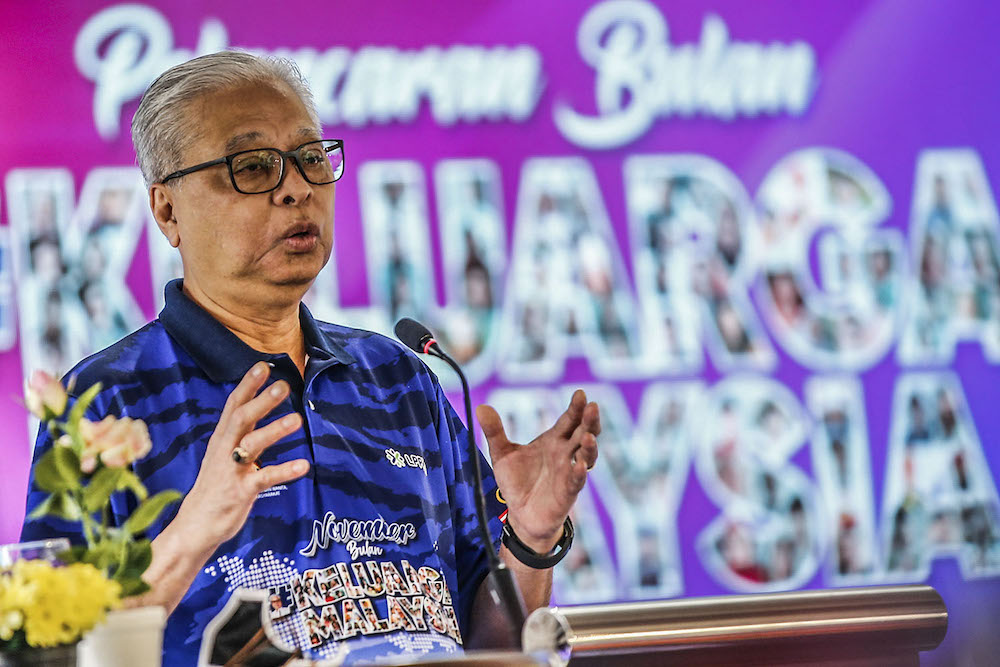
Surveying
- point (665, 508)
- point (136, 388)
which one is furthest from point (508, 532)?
point (665, 508)

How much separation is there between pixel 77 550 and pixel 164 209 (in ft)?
2.97

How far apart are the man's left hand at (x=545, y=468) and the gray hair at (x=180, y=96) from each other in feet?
2.07

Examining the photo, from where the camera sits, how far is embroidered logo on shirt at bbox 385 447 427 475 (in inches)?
76.2

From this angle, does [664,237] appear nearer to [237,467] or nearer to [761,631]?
[761,631]

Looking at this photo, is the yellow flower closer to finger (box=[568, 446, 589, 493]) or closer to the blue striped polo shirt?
the blue striped polo shirt

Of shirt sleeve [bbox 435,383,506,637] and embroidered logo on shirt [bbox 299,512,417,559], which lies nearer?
embroidered logo on shirt [bbox 299,512,417,559]

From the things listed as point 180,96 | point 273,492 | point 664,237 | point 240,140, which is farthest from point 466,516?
point 664,237

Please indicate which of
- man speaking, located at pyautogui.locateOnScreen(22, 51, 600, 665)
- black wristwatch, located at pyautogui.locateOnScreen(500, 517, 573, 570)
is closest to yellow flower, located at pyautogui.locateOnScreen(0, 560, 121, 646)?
man speaking, located at pyautogui.locateOnScreen(22, 51, 600, 665)

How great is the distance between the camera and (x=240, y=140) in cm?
190

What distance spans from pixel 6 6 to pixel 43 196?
24.8 inches

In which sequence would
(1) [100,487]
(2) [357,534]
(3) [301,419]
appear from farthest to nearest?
(2) [357,534]
(3) [301,419]
(1) [100,487]

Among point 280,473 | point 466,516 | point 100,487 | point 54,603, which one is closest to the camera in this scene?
point 54,603

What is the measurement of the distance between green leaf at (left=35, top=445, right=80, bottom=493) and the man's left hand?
1.91 ft

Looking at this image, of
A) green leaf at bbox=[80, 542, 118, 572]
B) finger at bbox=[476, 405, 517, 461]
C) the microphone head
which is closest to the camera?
green leaf at bbox=[80, 542, 118, 572]
